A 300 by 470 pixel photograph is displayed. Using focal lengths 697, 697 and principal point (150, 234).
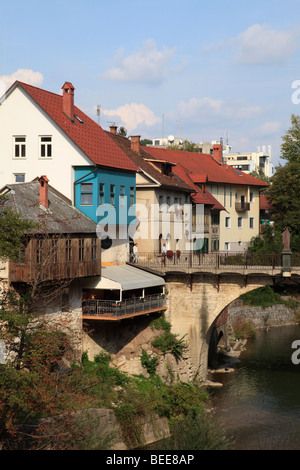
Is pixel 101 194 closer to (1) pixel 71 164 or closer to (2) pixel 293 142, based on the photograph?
(1) pixel 71 164

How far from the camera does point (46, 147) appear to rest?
39812mm

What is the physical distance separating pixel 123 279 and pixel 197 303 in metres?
5.56

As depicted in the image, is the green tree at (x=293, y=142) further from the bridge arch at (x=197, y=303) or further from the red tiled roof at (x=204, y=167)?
the bridge arch at (x=197, y=303)

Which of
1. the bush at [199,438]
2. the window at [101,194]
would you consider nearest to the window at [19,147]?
the window at [101,194]

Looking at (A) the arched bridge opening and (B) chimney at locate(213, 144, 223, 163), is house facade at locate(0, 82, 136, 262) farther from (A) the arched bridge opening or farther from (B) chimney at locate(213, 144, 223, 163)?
(B) chimney at locate(213, 144, 223, 163)

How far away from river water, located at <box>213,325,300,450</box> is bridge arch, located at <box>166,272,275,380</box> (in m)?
3.29

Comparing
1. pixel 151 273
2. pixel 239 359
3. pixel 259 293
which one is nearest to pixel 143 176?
pixel 151 273

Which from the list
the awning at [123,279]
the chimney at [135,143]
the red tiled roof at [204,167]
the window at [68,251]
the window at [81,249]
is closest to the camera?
the window at [68,251]

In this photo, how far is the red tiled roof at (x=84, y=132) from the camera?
1550 inches

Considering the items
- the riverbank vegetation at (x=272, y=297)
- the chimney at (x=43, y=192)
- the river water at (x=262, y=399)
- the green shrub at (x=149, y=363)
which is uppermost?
the chimney at (x=43, y=192)

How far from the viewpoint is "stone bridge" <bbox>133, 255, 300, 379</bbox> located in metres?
39.7

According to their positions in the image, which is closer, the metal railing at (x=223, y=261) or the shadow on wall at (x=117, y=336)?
the shadow on wall at (x=117, y=336)

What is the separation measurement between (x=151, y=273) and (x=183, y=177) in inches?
738

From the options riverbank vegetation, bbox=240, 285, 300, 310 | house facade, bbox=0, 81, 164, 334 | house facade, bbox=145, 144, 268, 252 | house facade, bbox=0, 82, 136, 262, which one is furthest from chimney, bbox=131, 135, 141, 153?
riverbank vegetation, bbox=240, 285, 300, 310
